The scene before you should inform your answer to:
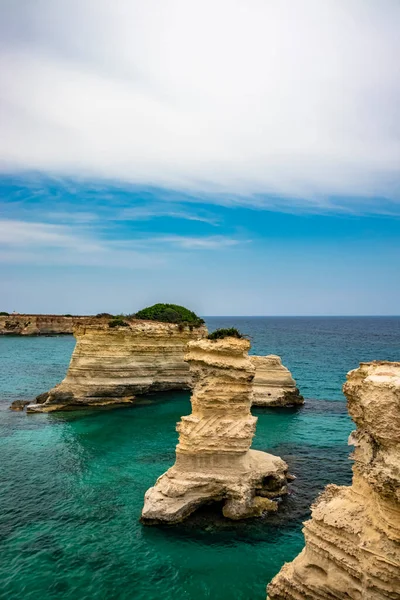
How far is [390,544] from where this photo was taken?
8.88m

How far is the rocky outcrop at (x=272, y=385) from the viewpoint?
36906 mm

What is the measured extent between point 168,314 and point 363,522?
44.0 m

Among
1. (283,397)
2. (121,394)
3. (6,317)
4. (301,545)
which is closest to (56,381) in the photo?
(121,394)

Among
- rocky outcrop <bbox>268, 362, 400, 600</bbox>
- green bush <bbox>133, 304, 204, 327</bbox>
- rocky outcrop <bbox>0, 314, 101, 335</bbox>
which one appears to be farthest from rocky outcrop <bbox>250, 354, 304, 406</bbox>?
rocky outcrop <bbox>0, 314, 101, 335</bbox>

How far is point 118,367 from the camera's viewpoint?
38094 millimetres

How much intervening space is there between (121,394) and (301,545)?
25015 mm

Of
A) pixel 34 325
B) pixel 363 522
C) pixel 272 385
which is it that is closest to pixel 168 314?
pixel 272 385

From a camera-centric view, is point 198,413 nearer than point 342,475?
Yes

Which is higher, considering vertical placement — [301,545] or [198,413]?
[198,413]

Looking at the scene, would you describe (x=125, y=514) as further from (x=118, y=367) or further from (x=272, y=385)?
(x=272, y=385)

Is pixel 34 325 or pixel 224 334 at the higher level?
pixel 224 334

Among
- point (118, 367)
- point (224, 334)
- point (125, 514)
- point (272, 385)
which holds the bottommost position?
point (125, 514)

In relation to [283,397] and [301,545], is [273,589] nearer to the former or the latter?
[301,545]

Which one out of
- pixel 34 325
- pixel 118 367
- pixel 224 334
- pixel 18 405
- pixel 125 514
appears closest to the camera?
pixel 125 514
